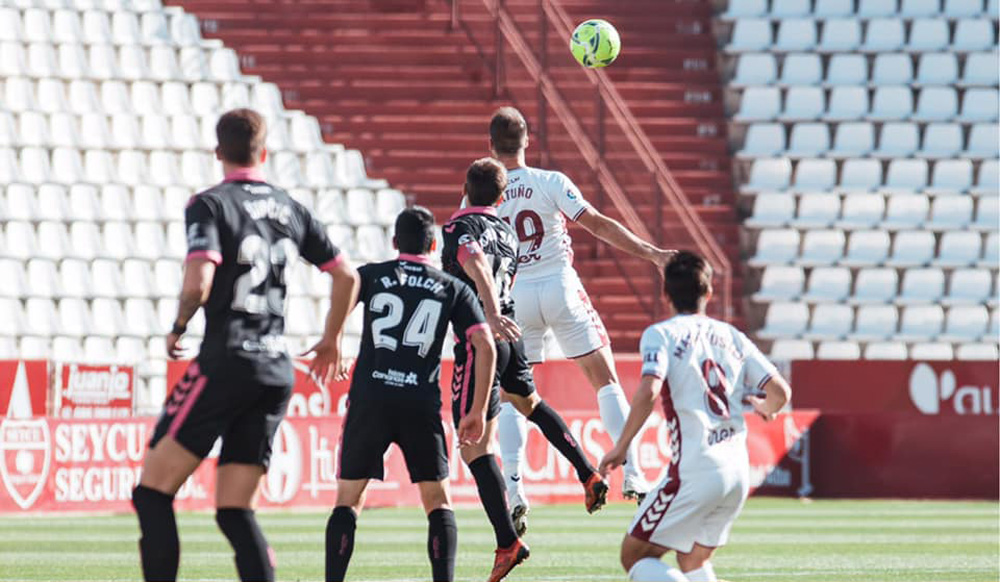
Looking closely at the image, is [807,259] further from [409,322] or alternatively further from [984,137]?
[409,322]

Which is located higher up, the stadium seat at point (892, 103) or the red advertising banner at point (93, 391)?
the stadium seat at point (892, 103)

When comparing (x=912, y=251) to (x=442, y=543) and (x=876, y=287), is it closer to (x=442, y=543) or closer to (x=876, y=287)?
(x=876, y=287)

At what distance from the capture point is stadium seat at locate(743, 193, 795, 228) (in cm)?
2392

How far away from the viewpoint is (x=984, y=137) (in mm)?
Answer: 24859

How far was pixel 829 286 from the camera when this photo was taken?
23.3 m

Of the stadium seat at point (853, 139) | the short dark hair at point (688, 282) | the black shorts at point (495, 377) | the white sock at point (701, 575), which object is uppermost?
the stadium seat at point (853, 139)

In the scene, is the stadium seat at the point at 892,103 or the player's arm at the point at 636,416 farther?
the stadium seat at the point at 892,103

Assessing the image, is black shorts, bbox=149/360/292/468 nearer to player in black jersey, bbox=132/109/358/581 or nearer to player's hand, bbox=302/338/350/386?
player in black jersey, bbox=132/109/358/581

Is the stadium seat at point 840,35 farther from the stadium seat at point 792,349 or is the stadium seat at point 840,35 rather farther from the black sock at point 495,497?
the black sock at point 495,497

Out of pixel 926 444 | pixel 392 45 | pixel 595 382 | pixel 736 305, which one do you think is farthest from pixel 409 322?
pixel 392 45

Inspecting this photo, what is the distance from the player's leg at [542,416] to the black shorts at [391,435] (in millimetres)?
1405

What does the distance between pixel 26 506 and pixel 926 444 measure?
31.1 ft

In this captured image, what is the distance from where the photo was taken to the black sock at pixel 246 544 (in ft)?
21.9

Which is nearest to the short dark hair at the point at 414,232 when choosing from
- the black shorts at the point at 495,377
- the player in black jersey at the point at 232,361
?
the black shorts at the point at 495,377
